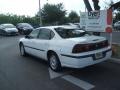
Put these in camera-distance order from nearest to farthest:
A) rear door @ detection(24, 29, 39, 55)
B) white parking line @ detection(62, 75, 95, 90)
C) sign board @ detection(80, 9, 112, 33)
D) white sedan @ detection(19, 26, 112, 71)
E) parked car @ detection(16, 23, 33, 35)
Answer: white parking line @ detection(62, 75, 95, 90)
white sedan @ detection(19, 26, 112, 71)
rear door @ detection(24, 29, 39, 55)
sign board @ detection(80, 9, 112, 33)
parked car @ detection(16, 23, 33, 35)

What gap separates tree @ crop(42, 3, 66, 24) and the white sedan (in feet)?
124

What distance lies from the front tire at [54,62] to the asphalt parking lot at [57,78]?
0.18m

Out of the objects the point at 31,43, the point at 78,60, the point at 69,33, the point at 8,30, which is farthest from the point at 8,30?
the point at 78,60

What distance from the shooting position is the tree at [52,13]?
46438mm

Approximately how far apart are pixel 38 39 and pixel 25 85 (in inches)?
109

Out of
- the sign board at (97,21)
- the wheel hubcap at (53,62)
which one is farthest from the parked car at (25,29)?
the wheel hubcap at (53,62)

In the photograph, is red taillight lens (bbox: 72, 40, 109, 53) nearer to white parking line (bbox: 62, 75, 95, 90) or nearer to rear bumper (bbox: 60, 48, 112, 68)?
rear bumper (bbox: 60, 48, 112, 68)

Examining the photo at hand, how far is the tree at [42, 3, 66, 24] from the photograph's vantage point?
4644 cm

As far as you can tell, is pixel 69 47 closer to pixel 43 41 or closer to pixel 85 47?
pixel 85 47

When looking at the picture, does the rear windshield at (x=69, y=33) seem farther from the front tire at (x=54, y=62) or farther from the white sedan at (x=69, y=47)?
the front tire at (x=54, y=62)

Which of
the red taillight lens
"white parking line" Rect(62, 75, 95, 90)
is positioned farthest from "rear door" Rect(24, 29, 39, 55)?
the red taillight lens

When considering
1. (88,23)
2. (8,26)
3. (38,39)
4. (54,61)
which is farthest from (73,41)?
(8,26)

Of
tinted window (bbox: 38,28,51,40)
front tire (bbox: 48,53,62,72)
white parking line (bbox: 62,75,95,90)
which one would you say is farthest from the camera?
tinted window (bbox: 38,28,51,40)

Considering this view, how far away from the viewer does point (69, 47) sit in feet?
21.9
